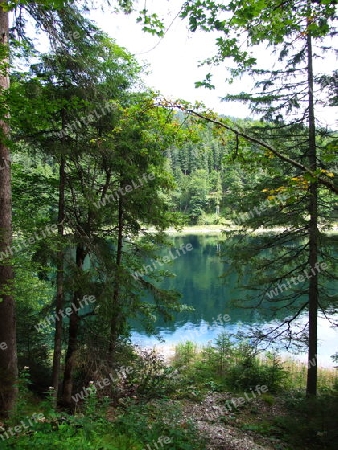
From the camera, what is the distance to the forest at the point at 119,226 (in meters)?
3.60

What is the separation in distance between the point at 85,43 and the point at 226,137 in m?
4.98

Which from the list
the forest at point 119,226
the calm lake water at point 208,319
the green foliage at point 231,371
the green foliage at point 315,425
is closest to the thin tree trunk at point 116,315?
the forest at point 119,226

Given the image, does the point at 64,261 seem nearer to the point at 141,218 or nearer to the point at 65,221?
the point at 65,221

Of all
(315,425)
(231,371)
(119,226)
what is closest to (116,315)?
(119,226)

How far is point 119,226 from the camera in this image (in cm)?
833

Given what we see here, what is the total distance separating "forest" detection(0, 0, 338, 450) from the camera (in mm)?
3600

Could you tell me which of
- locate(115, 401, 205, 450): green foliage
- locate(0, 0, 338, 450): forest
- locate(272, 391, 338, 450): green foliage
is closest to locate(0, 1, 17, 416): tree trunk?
locate(0, 0, 338, 450): forest

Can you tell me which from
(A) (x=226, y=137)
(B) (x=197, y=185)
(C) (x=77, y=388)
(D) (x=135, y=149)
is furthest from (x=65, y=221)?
(B) (x=197, y=185)

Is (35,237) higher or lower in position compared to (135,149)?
lower

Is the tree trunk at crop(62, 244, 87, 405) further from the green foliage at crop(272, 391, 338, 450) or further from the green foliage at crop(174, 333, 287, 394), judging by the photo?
the green foliage at crop(272, 391, 338, 450)

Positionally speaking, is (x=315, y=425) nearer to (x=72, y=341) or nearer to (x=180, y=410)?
(x=180, y=410)

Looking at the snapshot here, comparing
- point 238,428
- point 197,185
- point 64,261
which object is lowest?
point 238,428

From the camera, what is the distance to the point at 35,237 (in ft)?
19.2

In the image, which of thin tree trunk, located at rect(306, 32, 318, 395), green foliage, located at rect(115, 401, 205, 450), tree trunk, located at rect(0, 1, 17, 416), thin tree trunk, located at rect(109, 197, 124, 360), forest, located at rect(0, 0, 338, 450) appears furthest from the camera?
thin tree trunk, located at rect(306, 32, 318, 395)
